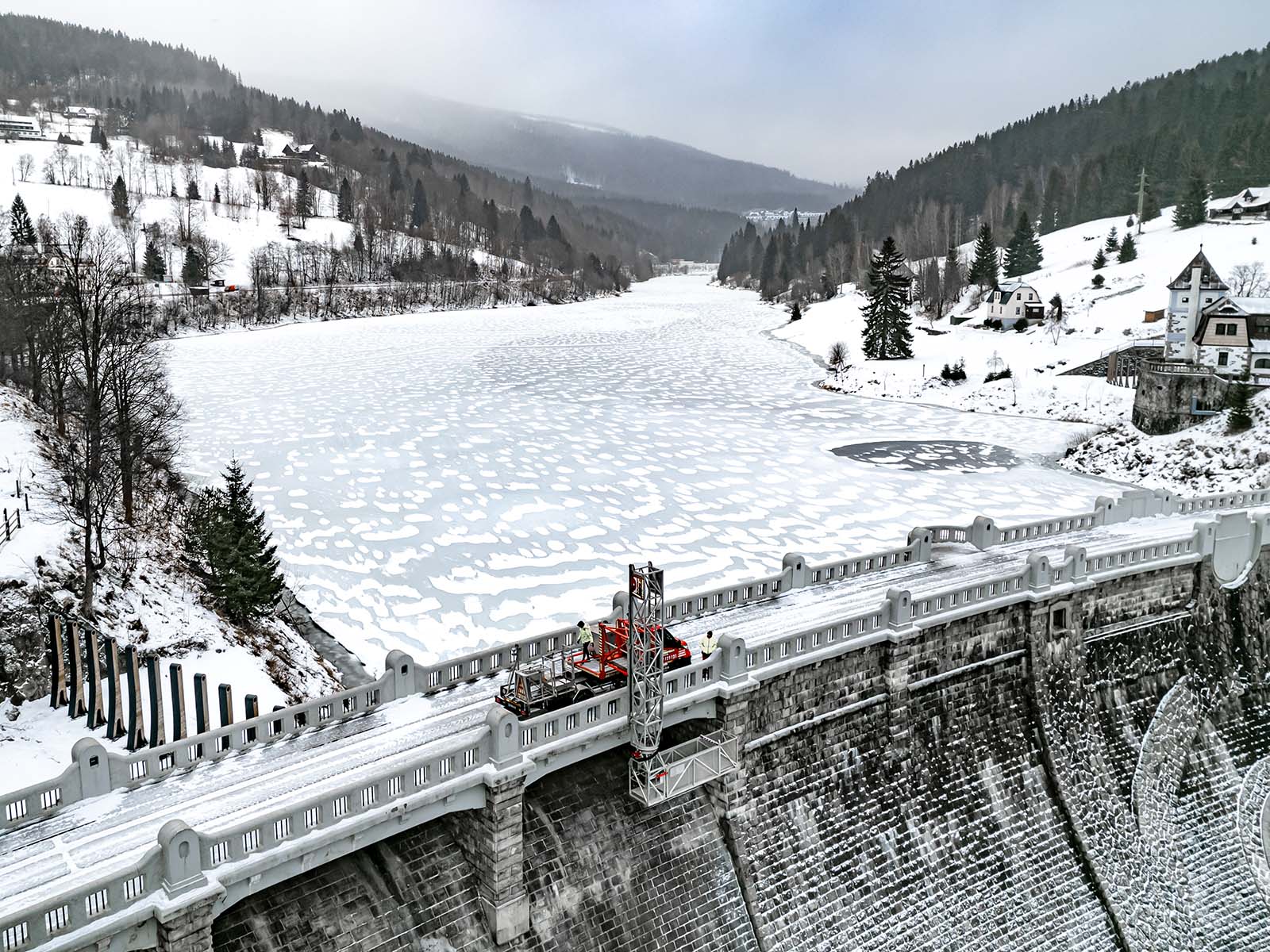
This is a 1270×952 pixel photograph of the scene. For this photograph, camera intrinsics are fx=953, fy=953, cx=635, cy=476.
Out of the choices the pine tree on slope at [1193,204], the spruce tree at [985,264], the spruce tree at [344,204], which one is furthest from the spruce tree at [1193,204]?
the spruce tree at [344,204]

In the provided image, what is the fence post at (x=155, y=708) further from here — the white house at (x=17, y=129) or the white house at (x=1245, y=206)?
the white house at (x=17, y=129)

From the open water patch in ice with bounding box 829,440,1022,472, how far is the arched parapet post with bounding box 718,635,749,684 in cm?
3833

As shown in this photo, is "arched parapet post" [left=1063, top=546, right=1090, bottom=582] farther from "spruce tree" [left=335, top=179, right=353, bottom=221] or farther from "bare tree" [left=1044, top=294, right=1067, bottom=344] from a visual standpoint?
"spruce tree" [left=335, top=179, right=353, bottom=221]

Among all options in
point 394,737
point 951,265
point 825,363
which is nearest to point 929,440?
point 825,363

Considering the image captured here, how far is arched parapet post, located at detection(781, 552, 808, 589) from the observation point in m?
25.8

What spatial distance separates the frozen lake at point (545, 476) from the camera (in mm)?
35812

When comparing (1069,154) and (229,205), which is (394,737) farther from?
(1069,154)

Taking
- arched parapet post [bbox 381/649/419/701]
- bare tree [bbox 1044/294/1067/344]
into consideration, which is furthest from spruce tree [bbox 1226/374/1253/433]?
arched parapet post [bbox 381/649/419/701]

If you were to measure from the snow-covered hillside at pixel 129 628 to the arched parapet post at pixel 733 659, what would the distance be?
12.2 meters

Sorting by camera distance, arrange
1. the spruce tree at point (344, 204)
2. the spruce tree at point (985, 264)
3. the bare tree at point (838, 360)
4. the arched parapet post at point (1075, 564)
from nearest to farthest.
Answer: the arched parapet post at point (1075, 564) < the bare tree at point (838, 360) < the spruce tree at point (985, 264) < the spruce tree at point (344, 204)

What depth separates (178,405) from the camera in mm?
39344

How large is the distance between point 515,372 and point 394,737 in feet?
235

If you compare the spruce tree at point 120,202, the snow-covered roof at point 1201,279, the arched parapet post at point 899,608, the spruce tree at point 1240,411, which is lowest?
the arched parapet post at point 899,608

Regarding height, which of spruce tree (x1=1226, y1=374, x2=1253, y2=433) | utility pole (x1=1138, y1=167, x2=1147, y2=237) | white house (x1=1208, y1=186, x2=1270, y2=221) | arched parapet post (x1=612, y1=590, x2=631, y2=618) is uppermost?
utility pole (x1=1138, y1=167, x2=1147, y2=237)
